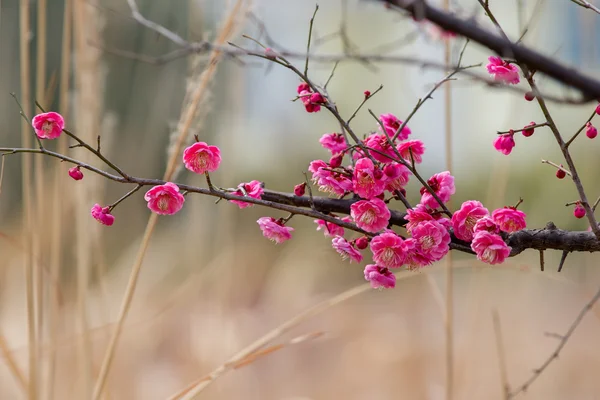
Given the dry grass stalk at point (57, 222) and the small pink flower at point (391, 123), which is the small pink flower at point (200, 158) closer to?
the small pink flower at point (391, 123)

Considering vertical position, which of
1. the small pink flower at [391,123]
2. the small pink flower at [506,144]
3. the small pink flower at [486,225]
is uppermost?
the small pink flower at [391,123]

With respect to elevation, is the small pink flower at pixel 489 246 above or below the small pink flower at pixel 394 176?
below

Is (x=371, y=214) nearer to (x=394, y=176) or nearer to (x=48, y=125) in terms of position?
(x=394, y=176)

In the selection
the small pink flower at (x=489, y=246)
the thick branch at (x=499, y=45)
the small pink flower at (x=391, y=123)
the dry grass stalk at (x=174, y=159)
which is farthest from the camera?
the dry grass stalk at (x=174, y=159)

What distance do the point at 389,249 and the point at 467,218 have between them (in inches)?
2.1

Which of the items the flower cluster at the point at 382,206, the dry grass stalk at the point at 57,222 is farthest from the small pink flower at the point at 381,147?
the dry grass stalk at the point at 57,222

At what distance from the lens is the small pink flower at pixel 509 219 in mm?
406

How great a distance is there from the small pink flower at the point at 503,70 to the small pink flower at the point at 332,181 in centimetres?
11

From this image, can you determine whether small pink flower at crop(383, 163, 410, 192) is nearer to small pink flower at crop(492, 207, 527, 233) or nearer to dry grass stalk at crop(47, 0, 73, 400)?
small pink flower at crop(492, 207, 527, 233)

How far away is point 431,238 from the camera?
396 mm

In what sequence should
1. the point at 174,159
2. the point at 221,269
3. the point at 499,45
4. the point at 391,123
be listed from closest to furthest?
the point at 499,45 → the point at 391,123 → the point at 174,159 → the point at 221,269

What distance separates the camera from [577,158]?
2.31m

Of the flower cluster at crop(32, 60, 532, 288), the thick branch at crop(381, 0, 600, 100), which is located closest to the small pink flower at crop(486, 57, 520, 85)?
the flower cluster at crop(32, 60, 532, 288)

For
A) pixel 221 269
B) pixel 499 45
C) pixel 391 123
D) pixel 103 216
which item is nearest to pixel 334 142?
pixel 391 123
